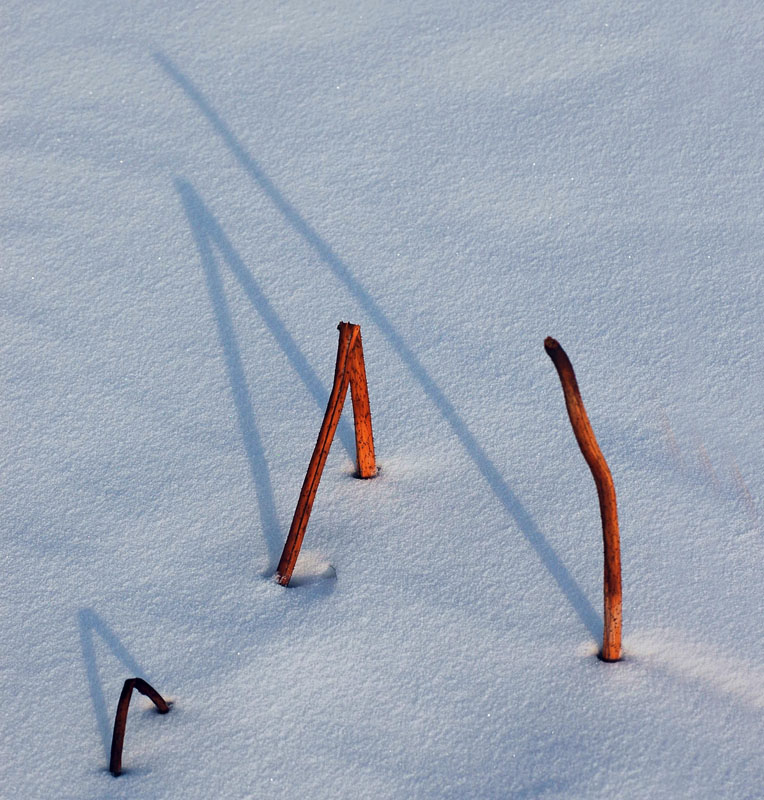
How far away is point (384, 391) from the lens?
201 cm

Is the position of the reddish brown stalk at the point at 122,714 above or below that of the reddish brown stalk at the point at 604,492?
below

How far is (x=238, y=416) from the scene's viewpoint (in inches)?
78.3

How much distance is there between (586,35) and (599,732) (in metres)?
1.97

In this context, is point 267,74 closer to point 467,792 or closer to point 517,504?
point 517,504

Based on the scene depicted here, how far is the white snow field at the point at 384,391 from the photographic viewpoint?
59.4 inches

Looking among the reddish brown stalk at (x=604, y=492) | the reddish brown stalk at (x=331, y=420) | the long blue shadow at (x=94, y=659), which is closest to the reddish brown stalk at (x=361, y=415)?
the reddish brown stalk at (x=331, y=420)

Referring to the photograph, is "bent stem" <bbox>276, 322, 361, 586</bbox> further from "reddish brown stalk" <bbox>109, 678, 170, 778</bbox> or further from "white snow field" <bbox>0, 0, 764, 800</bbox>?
"reddish brown stalk" <bbox>109, 678, 170, 778</bbox>

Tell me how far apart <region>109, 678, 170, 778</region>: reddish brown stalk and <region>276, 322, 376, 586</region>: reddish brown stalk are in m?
0.30

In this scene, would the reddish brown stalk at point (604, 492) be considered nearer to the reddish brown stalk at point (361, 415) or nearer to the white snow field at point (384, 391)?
the white snow field at point (384, 391)

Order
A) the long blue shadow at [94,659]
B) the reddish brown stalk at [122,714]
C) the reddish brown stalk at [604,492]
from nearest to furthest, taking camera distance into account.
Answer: the reddish brown stalk at [604,492], the reddish brown stalk at [122,714], the long blue shadow at [94,659]

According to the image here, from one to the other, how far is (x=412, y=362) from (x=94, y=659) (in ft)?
2.85

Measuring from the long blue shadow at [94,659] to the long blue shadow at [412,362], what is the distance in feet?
2.28

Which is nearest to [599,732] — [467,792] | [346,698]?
[467,792]

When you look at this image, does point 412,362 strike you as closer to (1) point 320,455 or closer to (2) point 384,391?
(2) point 384,391
